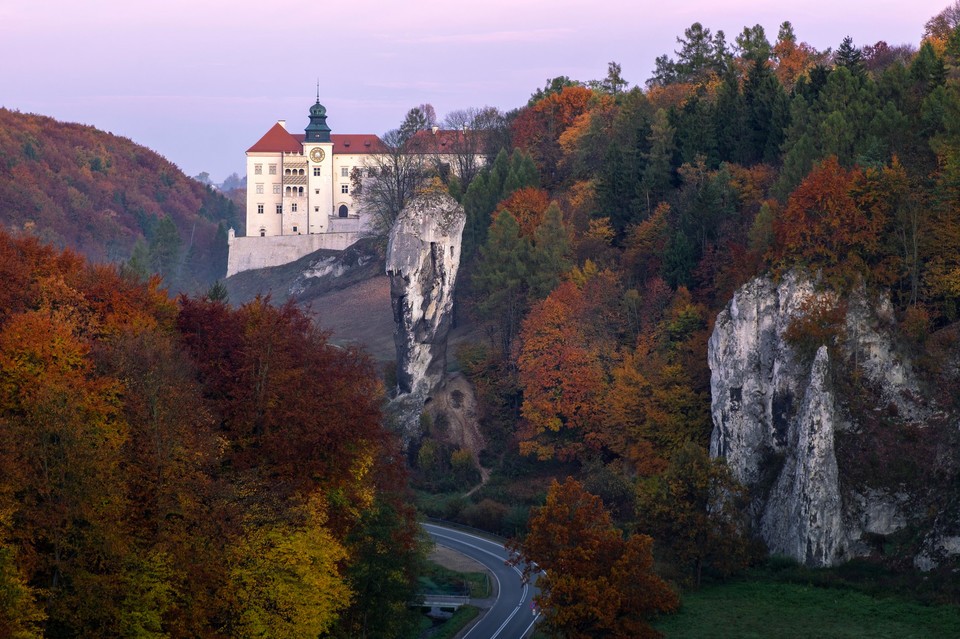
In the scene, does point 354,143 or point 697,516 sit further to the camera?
point 354,143

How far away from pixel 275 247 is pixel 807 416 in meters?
71.4

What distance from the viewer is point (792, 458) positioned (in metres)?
40.7

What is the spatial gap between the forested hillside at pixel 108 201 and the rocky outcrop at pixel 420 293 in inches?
1746

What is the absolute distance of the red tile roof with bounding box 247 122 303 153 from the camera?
110125 mm

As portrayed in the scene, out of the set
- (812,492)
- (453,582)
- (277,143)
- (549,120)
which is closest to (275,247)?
(277,143)

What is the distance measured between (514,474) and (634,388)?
918 cm

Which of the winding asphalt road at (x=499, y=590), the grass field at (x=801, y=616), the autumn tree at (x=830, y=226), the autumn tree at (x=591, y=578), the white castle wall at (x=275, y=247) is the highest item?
the white castle wall at (x=275, y=247)

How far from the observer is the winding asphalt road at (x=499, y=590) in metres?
38.2

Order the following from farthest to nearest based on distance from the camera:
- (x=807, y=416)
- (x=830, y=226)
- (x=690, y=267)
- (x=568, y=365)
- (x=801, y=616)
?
(x=568, y=365) → (x=690, y=267) → (x=830, y=226) → (x=807, y=416) → (x=801, y=616)

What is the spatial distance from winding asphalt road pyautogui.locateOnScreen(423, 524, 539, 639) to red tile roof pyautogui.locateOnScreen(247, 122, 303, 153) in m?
65.2

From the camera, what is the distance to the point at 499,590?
43125 millimetres

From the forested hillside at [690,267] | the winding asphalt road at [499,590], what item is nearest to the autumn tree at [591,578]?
the winding asphalt road at [499,590]

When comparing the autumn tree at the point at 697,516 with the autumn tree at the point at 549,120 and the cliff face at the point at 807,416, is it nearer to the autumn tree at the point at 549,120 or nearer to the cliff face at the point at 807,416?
the cliff face at the point at 807,416

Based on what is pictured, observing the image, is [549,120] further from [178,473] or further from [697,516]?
[178,473]
